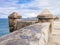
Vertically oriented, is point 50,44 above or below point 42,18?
below

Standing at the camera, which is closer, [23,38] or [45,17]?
[23,38]

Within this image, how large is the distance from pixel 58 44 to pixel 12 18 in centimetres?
121

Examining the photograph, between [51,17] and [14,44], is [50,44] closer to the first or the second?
[51,17]

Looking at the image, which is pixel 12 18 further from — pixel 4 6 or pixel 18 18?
pixel 4 6

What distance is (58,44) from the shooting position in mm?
2648

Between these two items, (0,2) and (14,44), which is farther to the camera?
(0,2)

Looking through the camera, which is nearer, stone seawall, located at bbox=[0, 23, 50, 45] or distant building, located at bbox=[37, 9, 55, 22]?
stone seawall, located at bbox=[0, 23, 50, 45]

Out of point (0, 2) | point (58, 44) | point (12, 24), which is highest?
point (0, 2)

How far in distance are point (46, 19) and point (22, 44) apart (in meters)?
2.13

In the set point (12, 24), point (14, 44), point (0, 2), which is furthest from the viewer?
point (0, 2)

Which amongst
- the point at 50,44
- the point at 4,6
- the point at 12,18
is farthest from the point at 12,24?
the point at 4,6

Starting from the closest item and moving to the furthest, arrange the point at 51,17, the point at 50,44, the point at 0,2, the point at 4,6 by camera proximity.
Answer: the point at 50,44, the point at 51,17, the point at 0,2, the point at 4,6

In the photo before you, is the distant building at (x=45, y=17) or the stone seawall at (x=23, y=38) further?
the distant building at (x=45, y=17)

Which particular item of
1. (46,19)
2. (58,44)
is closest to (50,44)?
(58,44)
